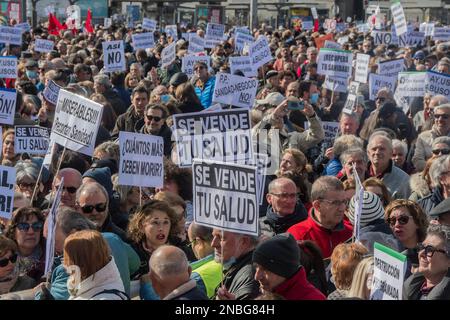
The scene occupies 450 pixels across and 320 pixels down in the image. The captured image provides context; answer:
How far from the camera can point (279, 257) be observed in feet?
18.0

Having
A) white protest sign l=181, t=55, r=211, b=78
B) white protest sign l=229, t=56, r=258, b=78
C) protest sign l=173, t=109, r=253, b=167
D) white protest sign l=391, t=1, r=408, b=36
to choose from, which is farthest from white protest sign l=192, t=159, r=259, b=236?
white protest sign l=391, t=1, r=408, b=36

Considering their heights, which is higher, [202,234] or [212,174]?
[212,174]

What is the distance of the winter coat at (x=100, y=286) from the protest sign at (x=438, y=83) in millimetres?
8697

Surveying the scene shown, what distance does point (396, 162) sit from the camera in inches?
388

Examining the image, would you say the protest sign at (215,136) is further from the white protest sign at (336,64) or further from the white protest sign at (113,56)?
the white protest sign at (113,56)

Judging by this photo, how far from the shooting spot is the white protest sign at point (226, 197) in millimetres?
6004

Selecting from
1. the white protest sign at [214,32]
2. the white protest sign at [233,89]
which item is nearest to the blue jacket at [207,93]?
the white protest sign at [233,89]

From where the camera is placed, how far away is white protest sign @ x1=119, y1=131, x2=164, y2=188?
8.32 meters

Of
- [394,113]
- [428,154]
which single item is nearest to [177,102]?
[394,113]

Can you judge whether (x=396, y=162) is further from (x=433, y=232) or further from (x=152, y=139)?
(x=433, y=232)

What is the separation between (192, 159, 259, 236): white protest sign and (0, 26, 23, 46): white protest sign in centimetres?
1430

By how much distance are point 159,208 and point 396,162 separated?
12.3 ft
